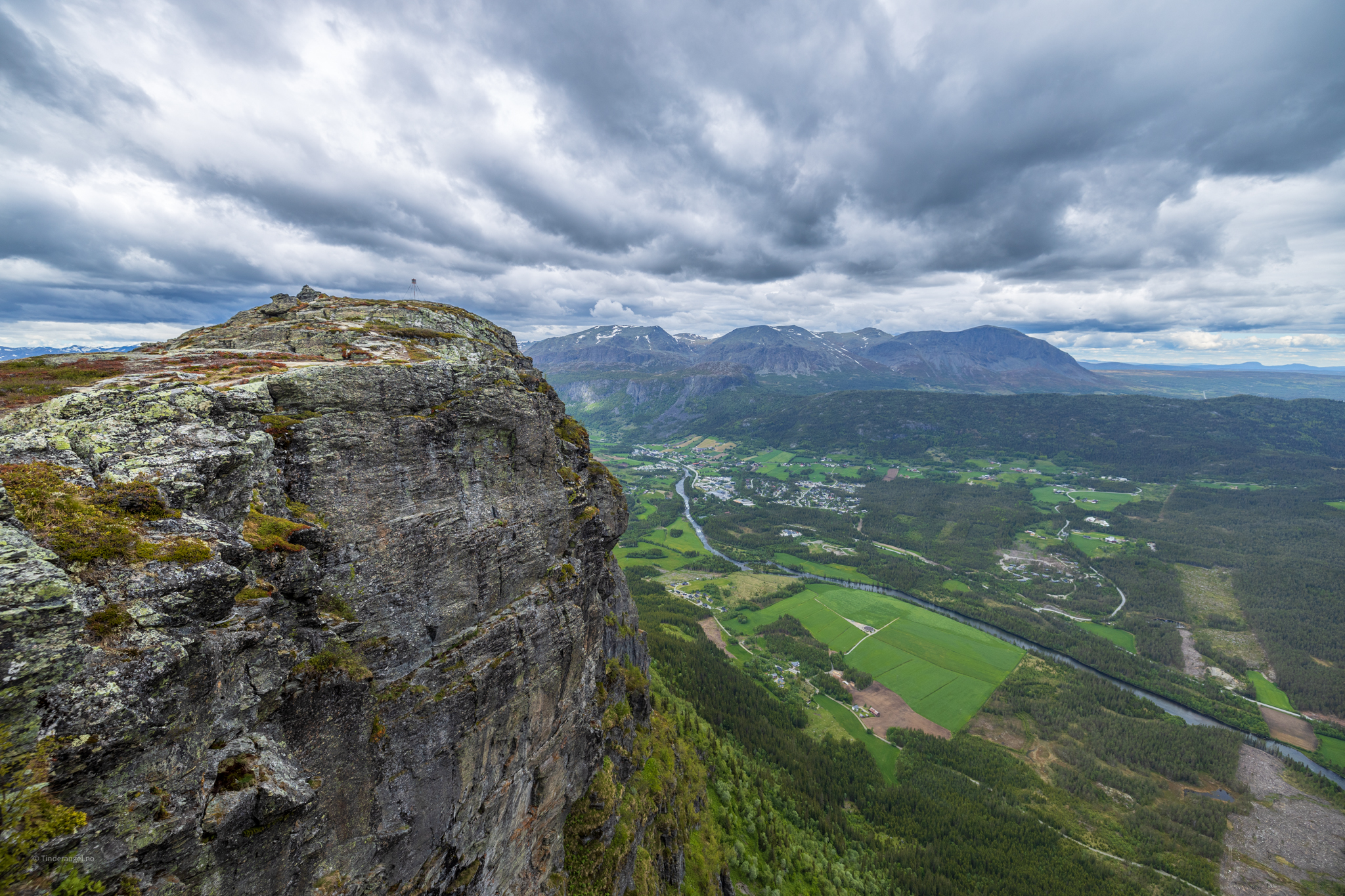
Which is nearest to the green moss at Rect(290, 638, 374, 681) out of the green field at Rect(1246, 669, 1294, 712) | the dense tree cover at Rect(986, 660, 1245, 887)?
the dense tree cover at Rect(986, 660, 1245, 887)

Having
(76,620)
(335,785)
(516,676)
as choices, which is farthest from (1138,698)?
(76,620)

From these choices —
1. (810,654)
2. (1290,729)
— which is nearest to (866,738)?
(810,654)

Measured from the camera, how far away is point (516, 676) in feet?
91.5

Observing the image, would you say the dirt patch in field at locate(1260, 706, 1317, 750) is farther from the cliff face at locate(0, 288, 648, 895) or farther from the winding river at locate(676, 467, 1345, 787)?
the cliff face at locate(0, 288, 648, 895)

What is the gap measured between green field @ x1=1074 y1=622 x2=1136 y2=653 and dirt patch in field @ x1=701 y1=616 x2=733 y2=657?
12514cm

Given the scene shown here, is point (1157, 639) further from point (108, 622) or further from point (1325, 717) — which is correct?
point (108, 622)

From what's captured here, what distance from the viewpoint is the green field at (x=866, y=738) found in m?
97.8

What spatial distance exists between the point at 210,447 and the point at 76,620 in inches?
308

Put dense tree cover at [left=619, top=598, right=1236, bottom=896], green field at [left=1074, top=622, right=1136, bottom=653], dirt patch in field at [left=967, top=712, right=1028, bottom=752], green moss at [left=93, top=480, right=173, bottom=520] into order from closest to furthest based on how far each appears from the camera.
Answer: green moss at [left=93, top=480, right=173, bottom=520], dense tree cover at [left=619, top=598, right=1236, bottom=896], dirt patch in field at [left=967, top=712, right=1028, bottom=752], green field at [left=1074, top=622, right=1136, bottom=653]

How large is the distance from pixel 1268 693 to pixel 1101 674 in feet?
128

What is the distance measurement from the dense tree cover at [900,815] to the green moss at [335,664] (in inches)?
2296

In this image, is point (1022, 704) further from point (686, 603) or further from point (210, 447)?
point (210, 447)

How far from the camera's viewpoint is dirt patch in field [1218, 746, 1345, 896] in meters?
80.2

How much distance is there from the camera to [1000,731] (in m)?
110
